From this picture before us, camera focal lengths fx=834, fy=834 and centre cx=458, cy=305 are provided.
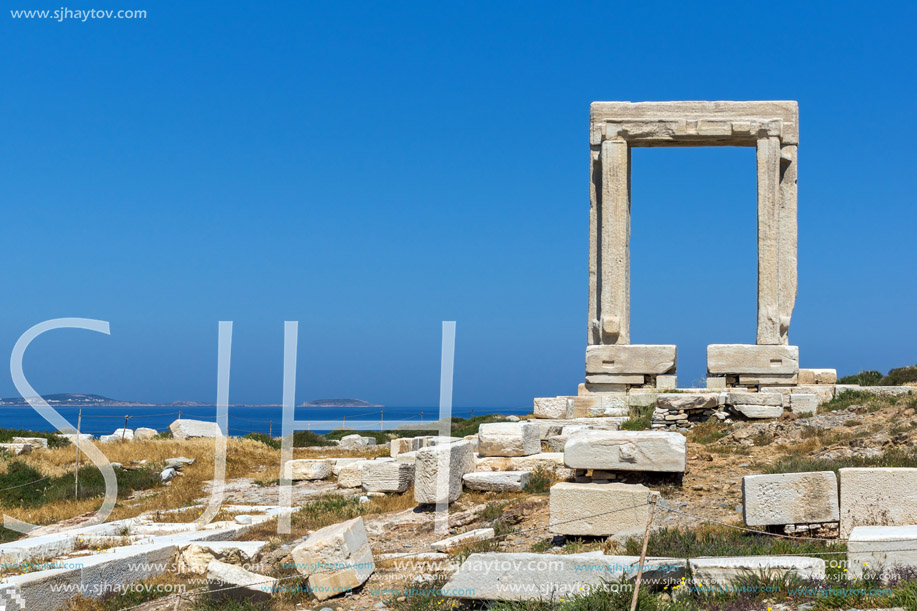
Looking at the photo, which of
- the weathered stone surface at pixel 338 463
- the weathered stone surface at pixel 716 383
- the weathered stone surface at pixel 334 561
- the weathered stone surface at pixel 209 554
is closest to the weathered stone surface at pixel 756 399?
the weathered stone surface at pixel 716 383

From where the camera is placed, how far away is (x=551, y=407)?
1688cm

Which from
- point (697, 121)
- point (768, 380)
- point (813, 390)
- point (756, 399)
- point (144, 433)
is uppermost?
point (697, 121)

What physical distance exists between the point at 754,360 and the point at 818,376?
5.71ft

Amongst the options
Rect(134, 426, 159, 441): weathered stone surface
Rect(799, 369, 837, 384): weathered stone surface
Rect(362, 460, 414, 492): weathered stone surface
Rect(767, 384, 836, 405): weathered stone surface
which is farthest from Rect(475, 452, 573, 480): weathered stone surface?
Rect(134, 426, 159, 441): weathered stone surface

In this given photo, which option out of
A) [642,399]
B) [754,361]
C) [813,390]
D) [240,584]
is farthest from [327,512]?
[813,390]

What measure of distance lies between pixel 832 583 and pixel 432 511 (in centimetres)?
551

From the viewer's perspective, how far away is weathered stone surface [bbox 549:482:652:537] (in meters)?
8.03

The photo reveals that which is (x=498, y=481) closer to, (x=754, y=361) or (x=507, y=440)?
(x=507, y=440)

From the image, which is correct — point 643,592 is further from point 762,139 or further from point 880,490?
point 762,139

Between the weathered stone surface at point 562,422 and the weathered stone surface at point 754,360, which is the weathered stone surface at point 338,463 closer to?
the weathered stone surface at point 562,422

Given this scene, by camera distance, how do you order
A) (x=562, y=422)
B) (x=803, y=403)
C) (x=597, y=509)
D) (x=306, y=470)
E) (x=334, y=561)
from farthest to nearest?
(x=562, y=422) → (x=306, y=470) → (x=803, y=403) → (x=597, y=509) → (x=334, y=561)

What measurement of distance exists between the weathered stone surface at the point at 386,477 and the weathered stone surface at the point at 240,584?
15.1 feet

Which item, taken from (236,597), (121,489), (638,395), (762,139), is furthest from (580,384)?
(236,597)

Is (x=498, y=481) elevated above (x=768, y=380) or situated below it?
below
